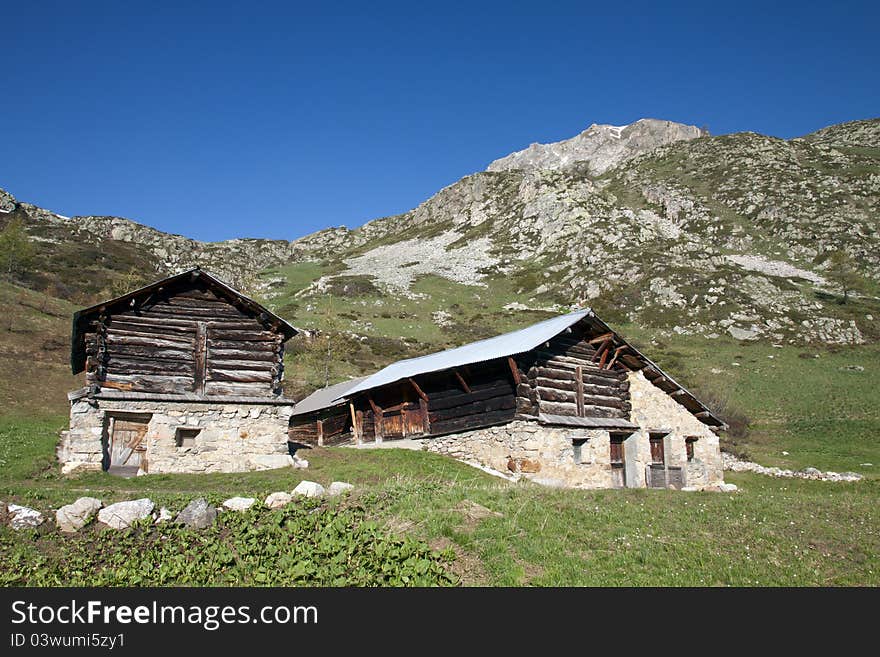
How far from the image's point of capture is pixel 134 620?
875cm

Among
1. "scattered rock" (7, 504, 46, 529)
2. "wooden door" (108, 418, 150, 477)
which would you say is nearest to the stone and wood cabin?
"wooden door" (108, 418, 150, 477)

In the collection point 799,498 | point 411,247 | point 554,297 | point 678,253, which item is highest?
point 411,247

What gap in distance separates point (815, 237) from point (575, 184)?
50651 mm

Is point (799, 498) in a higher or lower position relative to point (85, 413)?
lower

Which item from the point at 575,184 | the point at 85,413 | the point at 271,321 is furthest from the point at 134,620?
the point at 575,184

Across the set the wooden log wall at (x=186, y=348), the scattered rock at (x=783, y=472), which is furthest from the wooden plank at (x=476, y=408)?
the scattered rock at (x=783, y=472)

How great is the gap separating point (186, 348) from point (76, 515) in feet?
41.2

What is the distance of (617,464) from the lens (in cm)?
2898

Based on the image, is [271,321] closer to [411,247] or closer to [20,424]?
[20,424]

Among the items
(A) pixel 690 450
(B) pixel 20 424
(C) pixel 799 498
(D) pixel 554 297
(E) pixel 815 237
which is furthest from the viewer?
(E) pixel 815 237

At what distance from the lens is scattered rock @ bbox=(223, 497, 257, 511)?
1362cm

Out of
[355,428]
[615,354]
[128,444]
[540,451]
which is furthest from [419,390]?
[128,444]

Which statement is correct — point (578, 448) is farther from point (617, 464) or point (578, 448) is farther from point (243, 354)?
point (243, 354)

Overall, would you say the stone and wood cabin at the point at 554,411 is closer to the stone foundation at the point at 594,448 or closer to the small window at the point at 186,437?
the stone foundation at the point at 594,448
